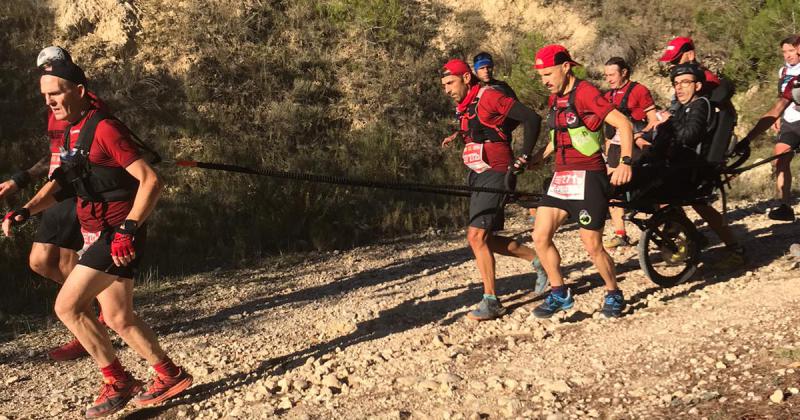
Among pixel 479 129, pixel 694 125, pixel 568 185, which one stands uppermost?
pixel 479 129

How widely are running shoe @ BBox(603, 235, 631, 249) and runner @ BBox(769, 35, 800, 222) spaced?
1.55 m

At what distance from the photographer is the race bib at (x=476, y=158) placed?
6156 mm

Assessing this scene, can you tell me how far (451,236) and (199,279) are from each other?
349 cm

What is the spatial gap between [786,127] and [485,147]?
155 inches

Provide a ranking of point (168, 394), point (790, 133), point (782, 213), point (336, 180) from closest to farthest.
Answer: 1. point (168, 394)
2. point (336, 180)
3. point (790, 133)
4. point (782, 213)

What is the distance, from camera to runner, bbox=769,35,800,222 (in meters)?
7.80

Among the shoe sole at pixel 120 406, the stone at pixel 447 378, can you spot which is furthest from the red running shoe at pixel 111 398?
the stone at pixel 447 378

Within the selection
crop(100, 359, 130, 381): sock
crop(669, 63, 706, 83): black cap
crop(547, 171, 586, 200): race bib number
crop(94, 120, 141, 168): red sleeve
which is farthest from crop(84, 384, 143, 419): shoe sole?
crop(669, 63, 706, 83): black cap

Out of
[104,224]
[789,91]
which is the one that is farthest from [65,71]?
[789,91]

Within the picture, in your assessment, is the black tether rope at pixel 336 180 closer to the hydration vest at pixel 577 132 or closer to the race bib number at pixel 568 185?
the race bib number at pixel 568 185

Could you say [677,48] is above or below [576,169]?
above

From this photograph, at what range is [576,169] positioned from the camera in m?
5.69

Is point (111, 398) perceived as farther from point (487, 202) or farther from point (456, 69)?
point (456, 69)

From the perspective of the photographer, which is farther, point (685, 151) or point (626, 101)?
A: point (626, 101)
